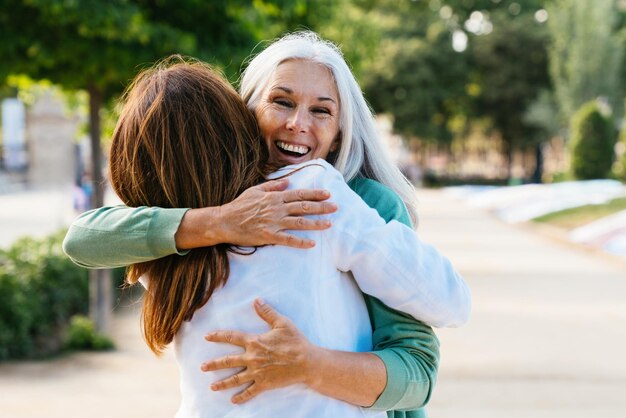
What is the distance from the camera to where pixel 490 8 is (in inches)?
1908

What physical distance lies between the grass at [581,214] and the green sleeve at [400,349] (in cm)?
1679

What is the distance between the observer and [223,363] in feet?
5.08

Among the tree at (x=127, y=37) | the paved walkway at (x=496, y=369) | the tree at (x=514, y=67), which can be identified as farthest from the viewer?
the tree at (x=514, y=67)

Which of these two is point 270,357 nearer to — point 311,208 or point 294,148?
point 311,208

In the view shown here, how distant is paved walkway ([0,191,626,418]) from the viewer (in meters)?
5.84

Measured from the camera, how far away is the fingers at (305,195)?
4.98ft

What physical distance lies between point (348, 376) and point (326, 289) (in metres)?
0.16

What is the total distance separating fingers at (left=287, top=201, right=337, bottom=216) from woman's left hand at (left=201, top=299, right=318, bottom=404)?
6.6 inches

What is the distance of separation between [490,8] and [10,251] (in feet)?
143

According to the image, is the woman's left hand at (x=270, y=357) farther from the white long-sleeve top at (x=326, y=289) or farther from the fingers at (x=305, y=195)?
the fingers at (x=305, y=195)

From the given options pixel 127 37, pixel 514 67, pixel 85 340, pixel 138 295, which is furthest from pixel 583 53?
pixel 127 37

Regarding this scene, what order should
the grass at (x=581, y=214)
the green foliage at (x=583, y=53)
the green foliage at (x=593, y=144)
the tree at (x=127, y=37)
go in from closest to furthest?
the tree at (x=127, y=37)
the grass at (x=581, y=214)
the green foliage at (x=593, y=144)
the green foliage at (x=583, y=53)

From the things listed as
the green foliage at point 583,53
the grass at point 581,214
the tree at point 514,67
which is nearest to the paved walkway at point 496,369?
the grass at point 581,214

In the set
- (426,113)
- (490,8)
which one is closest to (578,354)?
(426,113)
